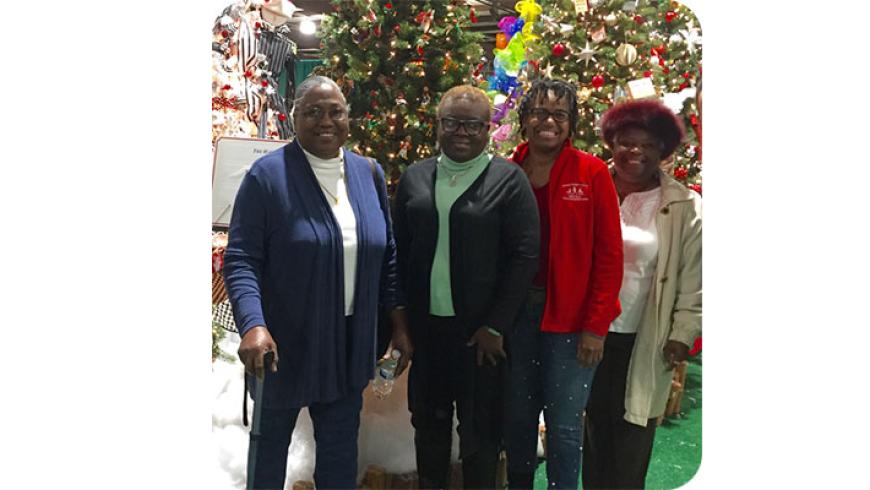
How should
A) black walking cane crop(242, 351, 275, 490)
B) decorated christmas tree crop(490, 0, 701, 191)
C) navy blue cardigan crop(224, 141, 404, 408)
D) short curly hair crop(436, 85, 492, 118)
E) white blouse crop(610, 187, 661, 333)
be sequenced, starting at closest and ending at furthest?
navy blue cardigan crop(224, 141, 404, 408)
black walking cane crop(242, 351, 275, 490)
short curly hair crop(436, 85, 492, 118)
white blouse crop(610, 187, 661, 333)
decorated christmas tree crop(490, 0, 701, 191)


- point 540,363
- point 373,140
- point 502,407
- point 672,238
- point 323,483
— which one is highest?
point 373,140

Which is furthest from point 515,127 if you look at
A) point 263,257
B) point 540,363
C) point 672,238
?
point 263,257

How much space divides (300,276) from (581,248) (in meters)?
1.17

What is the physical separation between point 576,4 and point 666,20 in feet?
1.39

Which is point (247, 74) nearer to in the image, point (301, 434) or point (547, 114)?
point (547, 114)

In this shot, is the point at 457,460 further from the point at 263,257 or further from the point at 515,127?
the point at 515,127

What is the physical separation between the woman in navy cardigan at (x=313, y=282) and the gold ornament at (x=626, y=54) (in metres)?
1.32

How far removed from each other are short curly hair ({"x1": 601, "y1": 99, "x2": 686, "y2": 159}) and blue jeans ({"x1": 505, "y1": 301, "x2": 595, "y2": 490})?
0.88 m

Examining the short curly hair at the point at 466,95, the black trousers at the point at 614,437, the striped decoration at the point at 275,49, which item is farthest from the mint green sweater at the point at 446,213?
the striped decoration at the point at 275,49

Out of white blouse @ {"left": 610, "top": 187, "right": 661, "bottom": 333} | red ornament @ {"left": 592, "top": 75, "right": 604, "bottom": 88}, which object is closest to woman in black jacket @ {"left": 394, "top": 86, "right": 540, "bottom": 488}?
white blouse @ {"left": 610, "top": 187, "right": 661, "bottom": 333}

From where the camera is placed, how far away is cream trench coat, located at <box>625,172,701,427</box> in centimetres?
312

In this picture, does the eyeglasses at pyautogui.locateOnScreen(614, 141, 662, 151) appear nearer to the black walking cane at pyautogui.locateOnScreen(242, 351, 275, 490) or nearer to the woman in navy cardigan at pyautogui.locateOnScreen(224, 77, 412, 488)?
the woman in navy cardigan at pyautogui.locateOnScreen(224, 77, 412, 488)

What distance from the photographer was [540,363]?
3.06 metres

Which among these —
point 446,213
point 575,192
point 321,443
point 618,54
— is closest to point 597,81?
point 618,54
